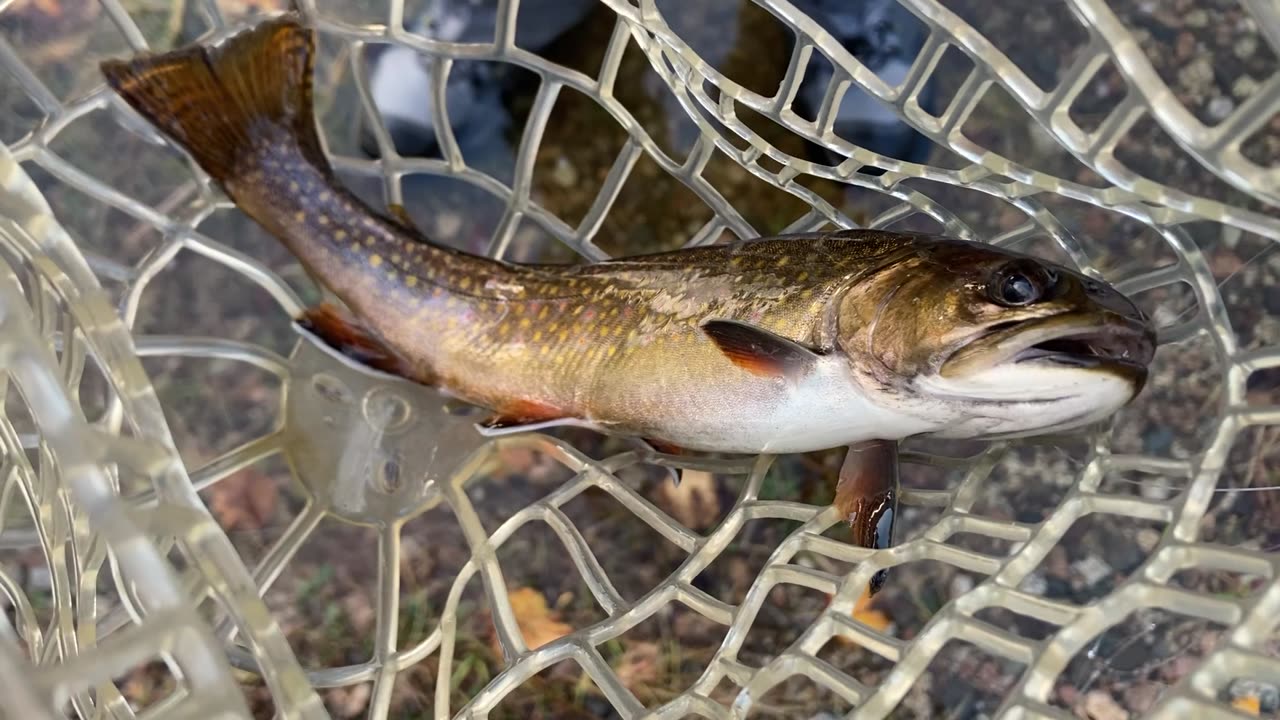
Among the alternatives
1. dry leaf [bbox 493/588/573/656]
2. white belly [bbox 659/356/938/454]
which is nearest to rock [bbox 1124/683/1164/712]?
white belly [bbox 659/356/938/454]

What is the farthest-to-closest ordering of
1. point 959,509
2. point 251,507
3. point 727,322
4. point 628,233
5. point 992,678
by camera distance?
point 628,233
point 251,507
point 992,678
point 959,509
point 727,322

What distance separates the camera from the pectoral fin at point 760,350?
101 cm

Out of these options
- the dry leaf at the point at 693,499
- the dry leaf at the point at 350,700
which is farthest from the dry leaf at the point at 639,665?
the dry leaf at the point at 350,700

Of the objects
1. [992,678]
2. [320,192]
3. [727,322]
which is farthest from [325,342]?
[992,678]

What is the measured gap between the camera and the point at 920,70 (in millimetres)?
1053

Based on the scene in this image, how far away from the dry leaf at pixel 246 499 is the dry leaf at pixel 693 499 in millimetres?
854

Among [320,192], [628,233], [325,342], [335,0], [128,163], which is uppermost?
[335,0]

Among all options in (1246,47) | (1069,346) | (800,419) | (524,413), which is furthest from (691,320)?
(1246,47)

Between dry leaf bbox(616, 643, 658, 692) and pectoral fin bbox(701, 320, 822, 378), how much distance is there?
88 centimetres

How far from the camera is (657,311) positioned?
1.16m

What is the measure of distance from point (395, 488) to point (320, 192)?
60 centimetres

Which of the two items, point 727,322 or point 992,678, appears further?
point 992,678

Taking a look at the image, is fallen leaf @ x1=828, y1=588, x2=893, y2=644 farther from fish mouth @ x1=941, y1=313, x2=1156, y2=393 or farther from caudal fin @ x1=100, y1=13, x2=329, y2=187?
caudal fin @ x1=100, y1=13, x2=329, y2=187

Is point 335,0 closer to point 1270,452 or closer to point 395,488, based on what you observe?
point 395,488
